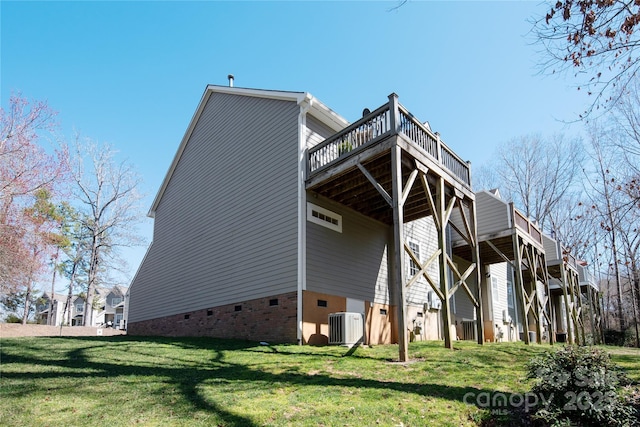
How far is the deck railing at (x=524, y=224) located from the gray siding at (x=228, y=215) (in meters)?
9.22

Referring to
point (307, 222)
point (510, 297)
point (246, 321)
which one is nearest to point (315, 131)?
point (307, 222)

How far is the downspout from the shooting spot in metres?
11.0

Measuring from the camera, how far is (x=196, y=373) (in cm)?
724

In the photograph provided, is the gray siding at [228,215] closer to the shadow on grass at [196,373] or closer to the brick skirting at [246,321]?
the brick skirting at [246,321]

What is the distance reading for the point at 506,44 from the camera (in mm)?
6078

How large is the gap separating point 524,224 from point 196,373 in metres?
14.9

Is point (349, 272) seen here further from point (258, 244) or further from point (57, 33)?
point (57, 33)

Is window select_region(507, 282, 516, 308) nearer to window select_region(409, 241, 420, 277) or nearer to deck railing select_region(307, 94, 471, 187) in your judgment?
window select_region(409, 241, 420, 277)

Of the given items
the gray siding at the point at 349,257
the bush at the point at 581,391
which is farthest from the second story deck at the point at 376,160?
the bush at the point at 581,391

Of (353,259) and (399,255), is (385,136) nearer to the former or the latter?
(399,255)

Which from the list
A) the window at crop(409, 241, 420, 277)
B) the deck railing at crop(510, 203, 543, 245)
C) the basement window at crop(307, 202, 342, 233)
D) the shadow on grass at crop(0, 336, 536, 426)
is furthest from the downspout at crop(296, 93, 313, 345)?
the deck railing at crop(510, 203, 543, 245)

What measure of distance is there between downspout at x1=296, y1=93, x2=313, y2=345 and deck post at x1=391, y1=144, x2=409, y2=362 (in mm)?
3007

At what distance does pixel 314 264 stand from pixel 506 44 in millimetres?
7425

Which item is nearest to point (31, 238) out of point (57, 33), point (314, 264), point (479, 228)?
point (57, 33)
